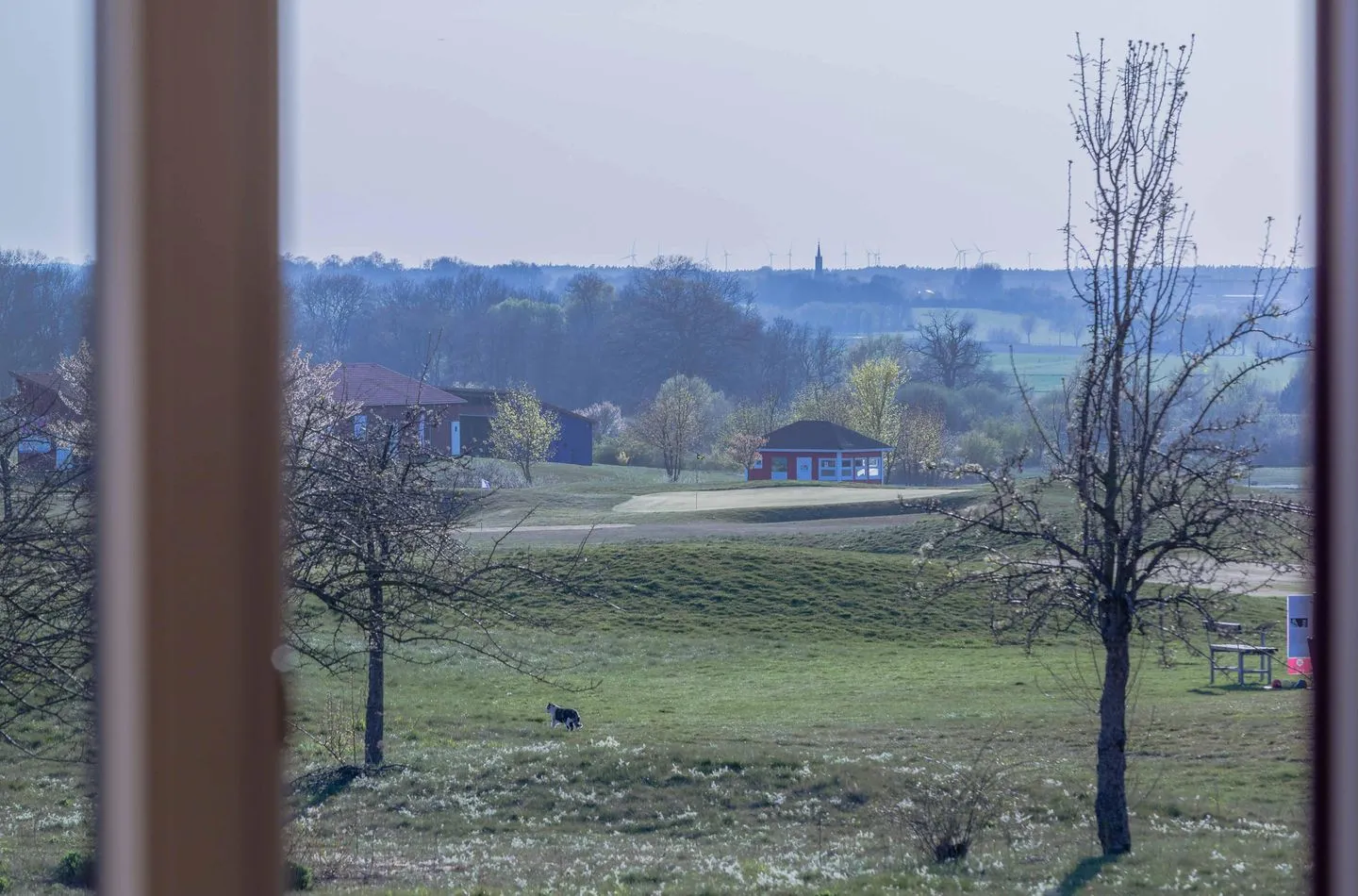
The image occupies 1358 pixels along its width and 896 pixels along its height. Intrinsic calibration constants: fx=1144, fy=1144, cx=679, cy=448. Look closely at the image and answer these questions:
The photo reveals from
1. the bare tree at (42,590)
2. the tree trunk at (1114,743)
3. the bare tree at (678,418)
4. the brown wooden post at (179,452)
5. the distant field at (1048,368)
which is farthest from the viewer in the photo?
the bare tree at (678,418)

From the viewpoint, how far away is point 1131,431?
4.70 meters

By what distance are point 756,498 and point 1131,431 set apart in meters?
8.93

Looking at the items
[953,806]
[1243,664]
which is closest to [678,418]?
[953,806]

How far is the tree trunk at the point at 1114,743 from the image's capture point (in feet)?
15.6

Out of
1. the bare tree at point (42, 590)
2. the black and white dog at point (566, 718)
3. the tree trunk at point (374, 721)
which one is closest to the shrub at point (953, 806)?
the black and white dog at point (566, 718)

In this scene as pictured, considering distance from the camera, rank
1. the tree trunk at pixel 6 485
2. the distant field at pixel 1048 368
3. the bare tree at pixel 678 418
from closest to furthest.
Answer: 1. the tree trunk at pixel 6 485
2. the distant field at pixel 1048 368
3. the bare tree at pixel 678 418

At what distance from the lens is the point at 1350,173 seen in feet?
2.11

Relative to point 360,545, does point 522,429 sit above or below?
above

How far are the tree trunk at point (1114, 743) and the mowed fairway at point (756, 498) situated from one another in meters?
6.34

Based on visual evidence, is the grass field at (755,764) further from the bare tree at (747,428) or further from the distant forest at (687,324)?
the bare tree at (747,428)

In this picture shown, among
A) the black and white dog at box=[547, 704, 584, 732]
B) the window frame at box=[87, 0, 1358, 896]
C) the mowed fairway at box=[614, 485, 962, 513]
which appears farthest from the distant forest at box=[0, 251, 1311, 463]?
the mowed fairway at box=[614, 485, 962, 513]

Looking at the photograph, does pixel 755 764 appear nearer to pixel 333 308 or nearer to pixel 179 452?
pixel 333 308

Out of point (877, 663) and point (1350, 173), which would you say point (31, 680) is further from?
point (877, 663)

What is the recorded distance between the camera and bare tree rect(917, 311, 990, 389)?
761cm
